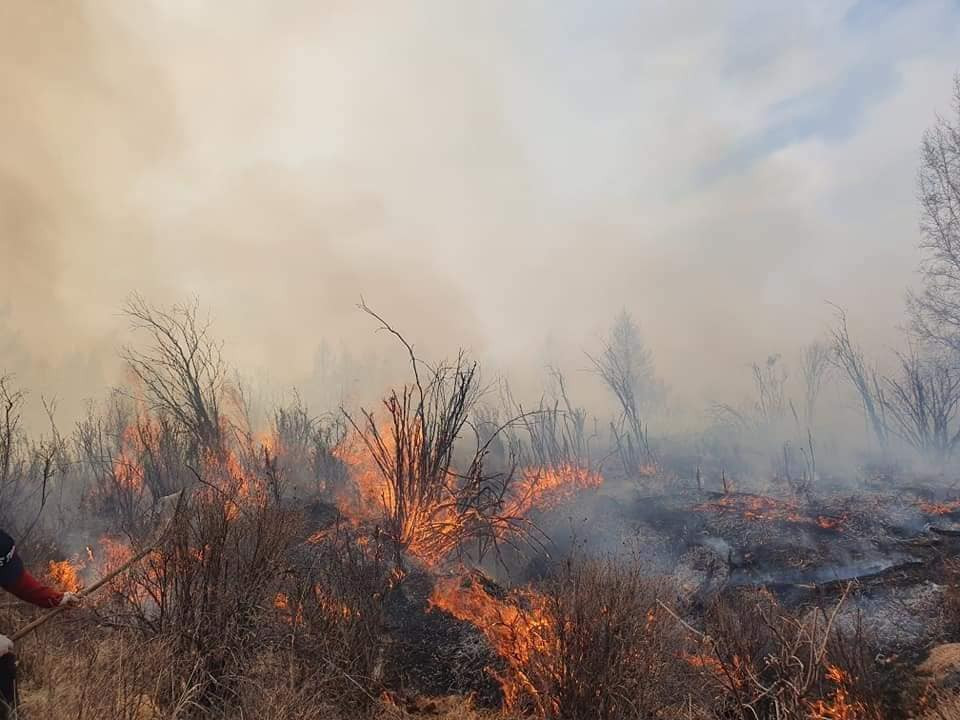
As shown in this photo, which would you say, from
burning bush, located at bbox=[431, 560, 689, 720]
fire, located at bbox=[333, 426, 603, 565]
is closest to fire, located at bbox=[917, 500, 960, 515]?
fire, located at bbox=[333, 426, 603, 565]

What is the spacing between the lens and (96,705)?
12.8 feet

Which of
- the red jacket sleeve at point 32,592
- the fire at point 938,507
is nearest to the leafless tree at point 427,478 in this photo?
the red jacket sleeve at point 32,592

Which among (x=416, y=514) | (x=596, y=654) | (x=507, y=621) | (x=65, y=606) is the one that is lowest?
(x=507, y=621)

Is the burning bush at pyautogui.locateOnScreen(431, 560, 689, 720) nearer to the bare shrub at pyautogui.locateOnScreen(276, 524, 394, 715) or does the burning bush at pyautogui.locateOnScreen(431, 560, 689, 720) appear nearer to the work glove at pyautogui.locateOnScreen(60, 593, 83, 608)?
the bare shrub at pyautogui.locateOnScreen(276, 524, 394, 715)

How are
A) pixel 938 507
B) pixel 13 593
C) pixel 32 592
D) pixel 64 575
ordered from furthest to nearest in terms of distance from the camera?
1. pixel 938 507
2. pixel 64 575
3. pixel 32 592
4. pixel 13 593

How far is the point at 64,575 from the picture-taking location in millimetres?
11367

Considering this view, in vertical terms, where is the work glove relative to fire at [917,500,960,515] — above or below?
above

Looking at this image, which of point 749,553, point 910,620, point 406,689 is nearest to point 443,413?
point 406,689

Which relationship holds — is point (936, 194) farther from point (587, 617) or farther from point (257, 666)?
point (257, 666)

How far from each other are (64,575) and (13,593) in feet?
29.0

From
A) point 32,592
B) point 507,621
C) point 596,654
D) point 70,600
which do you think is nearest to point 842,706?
point 596,654

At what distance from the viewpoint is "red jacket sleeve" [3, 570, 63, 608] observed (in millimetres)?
4578

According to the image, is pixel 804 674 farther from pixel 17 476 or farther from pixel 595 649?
pixel 17 476

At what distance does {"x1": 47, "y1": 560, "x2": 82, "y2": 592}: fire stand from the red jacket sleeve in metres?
7.93
